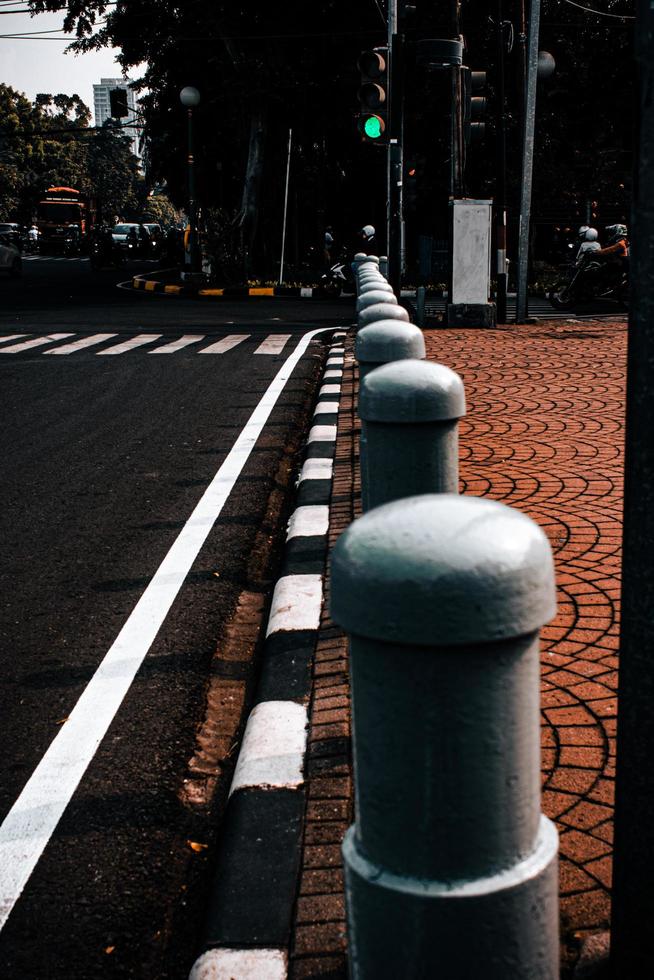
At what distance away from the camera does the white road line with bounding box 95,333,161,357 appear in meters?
14.4

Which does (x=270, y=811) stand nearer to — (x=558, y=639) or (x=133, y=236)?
(x=558, y=639)

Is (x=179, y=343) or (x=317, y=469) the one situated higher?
(x=179, y=343)

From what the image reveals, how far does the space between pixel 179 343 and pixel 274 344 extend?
1.33m

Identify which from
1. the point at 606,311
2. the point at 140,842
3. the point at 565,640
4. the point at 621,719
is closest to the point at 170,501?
the point at 565,640

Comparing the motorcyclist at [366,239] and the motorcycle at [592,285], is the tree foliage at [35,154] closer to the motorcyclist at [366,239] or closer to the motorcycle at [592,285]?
the motorcyclist at [366,239]

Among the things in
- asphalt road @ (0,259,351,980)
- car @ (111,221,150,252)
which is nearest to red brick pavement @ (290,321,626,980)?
asphalt road @ (0,259,351,980)

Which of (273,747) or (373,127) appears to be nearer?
(273,747)

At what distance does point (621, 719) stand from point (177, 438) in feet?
22.3

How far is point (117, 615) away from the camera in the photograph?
15.6 ft

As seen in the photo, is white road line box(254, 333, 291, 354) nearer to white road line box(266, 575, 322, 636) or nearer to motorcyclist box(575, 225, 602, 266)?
motorcyclist box(575, 225, 602, 266)

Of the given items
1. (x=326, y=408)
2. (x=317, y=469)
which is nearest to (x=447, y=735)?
(x=317, y=469)

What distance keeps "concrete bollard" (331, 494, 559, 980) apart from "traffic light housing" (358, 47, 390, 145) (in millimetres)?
13549

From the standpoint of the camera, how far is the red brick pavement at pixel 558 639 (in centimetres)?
260

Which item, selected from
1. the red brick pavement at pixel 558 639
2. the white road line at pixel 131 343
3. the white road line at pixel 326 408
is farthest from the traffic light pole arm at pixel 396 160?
the white road line at pixel 326 408
